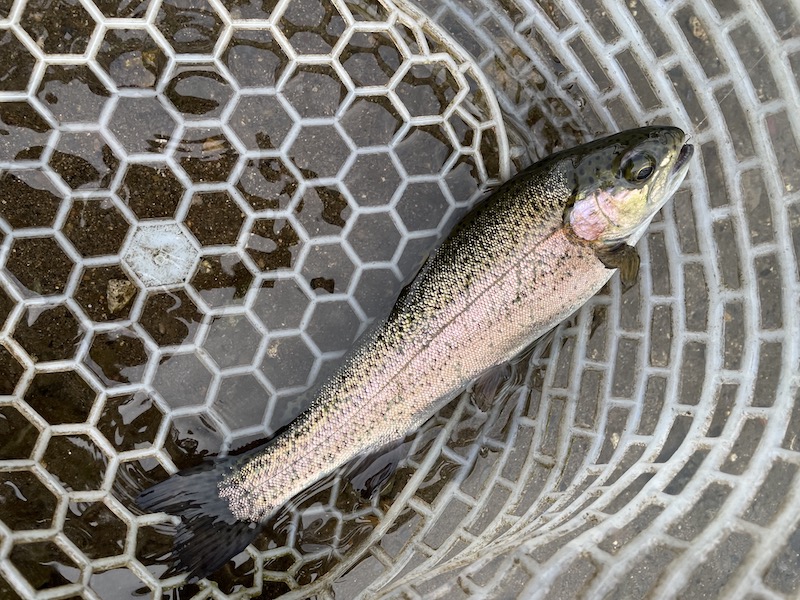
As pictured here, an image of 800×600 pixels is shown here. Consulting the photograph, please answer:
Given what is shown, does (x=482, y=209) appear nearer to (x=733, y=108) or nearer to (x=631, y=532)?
(x=733, y=108)

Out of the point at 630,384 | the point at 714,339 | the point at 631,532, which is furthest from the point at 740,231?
the point at 631,532

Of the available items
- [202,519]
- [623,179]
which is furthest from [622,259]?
[202,519]

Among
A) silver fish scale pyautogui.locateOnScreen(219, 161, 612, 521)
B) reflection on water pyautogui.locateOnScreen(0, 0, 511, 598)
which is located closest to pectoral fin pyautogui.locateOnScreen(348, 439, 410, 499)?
reflection on water pyautogui.locateOnScreen(0, 0, 511, 598)

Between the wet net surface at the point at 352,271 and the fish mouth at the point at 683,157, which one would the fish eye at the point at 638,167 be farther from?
the wet net surface at the point at 352,271

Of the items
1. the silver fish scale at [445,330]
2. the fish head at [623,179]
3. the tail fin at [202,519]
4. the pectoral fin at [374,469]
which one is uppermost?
the fish head at [623,179]

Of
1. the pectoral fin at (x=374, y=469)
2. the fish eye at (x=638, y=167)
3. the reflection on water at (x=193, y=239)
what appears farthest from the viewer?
the pectoral fin at (x=374, y=469)

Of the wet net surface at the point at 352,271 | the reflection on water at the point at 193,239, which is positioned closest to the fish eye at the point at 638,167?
the wet net surface at the point at 352,271

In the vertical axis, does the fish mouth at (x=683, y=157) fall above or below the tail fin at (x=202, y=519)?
above
